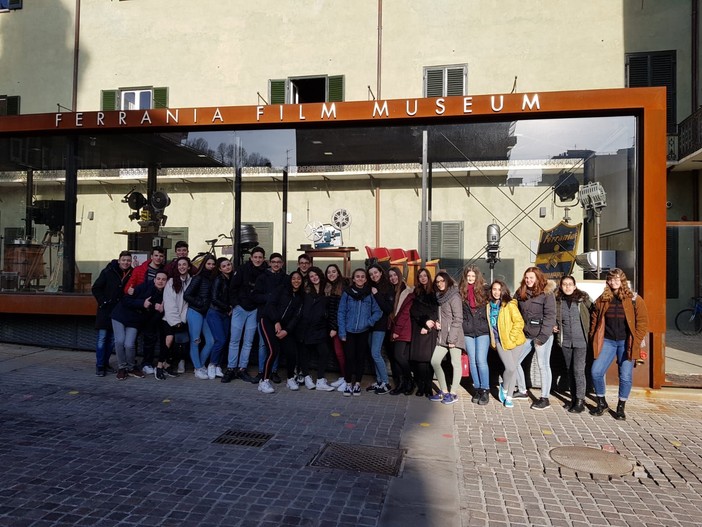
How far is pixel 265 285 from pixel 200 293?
1.00 meters

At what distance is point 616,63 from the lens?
48.8 ft

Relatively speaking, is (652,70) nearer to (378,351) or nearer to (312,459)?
(378,351)

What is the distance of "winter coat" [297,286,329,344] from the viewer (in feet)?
23.1

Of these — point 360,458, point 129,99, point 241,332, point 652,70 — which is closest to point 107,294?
point 241,332

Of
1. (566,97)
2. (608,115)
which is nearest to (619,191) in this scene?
(608,115)

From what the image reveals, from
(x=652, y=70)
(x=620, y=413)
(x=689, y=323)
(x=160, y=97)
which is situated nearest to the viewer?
(x=620, y=413)

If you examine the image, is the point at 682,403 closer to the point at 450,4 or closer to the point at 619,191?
the point at 619,191

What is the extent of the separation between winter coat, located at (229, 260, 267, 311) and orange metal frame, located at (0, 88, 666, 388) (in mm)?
2583

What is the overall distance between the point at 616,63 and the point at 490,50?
3.44 meters

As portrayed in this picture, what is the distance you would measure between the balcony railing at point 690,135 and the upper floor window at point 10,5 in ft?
69.3


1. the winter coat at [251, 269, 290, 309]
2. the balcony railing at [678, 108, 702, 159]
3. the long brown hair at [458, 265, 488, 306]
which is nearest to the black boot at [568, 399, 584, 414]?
the long brown hair at [458, 265, 488, 306]

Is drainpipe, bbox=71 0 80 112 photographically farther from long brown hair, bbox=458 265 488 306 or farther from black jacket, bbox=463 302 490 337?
black jacket, bbox=463 302 490 337

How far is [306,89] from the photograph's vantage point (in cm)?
1678

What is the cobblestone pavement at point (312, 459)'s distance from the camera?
3672 mm
